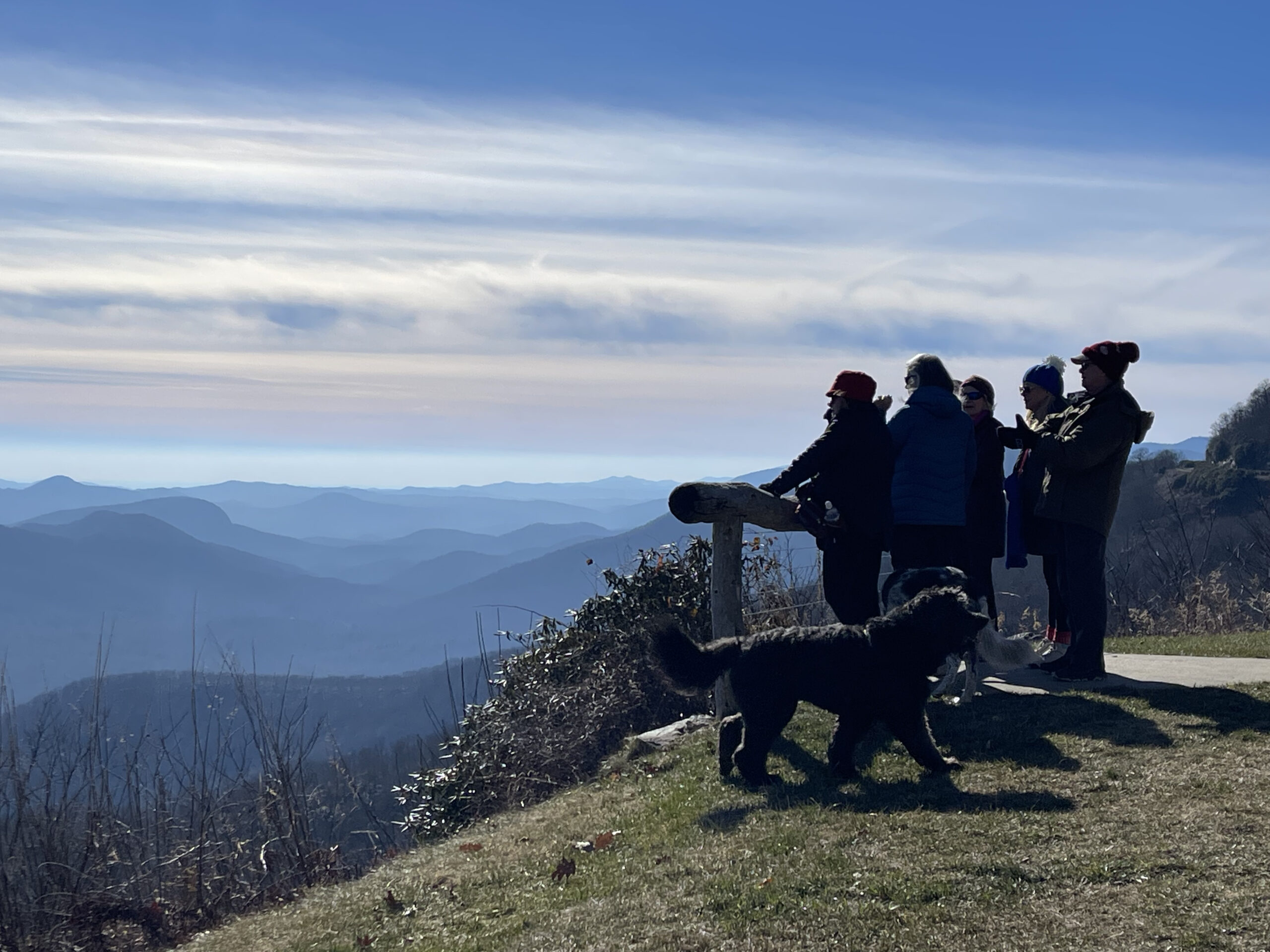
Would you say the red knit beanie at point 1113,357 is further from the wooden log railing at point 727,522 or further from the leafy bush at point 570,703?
the leafy bush at point 570,703

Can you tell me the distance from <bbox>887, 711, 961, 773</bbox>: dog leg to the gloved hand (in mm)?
2349

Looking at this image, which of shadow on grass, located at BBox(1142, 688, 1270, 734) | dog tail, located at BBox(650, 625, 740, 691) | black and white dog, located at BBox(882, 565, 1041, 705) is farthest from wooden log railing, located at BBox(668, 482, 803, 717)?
shadow on grass, located at BBox(1142, 688, 1270, 734)

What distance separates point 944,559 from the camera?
289 inches

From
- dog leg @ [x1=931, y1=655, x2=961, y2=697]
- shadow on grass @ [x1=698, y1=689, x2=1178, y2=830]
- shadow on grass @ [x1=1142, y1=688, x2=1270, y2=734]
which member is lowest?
shadow on grass @ [x1=698, y1=689, x2=1178, y2=830]

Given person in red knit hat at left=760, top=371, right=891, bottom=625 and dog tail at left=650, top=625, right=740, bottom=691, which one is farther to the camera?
person in red knit hat at left=760, top=371, right=891, bottom=625

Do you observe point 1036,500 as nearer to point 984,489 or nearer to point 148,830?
point 984,489

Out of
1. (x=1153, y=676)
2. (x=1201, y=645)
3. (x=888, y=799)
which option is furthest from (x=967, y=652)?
(x=1201, y=645)

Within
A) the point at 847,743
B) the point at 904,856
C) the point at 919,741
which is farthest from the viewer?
the point at 847,743

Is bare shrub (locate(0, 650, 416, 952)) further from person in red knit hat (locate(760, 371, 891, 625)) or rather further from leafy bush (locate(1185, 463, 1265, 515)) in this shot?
leafy bush (locate(1185, 463, 1265, 515))

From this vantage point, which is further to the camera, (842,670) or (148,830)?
(148,830)

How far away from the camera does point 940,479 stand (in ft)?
23.9

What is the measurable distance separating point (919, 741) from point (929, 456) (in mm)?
2110


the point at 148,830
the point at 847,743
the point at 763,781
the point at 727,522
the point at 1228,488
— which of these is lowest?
the point at 148,830

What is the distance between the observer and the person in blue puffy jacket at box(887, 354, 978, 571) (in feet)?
23.8
